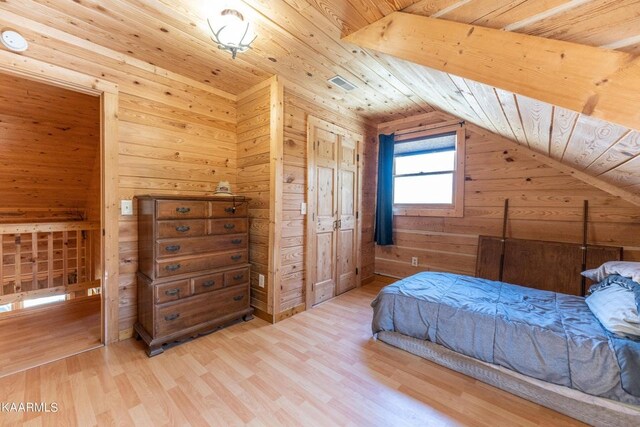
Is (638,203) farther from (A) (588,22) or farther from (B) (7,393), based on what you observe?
(B) (7,393)

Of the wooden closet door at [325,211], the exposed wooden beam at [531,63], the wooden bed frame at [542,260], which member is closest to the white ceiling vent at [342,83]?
the wooden closet door at [325,211]

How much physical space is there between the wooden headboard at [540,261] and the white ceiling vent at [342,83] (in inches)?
92.7

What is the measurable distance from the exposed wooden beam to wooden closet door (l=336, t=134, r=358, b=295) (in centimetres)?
192

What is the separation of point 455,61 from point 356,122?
7.94 feet

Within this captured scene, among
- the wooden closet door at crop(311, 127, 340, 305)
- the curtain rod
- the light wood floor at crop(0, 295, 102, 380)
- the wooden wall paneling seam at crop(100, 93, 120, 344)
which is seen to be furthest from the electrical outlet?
the curtain rod

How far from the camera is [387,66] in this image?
2.27 meters

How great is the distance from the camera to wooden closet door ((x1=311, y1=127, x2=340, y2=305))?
306 cm

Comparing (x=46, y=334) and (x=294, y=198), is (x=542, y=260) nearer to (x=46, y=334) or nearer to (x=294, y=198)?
(x=294, y=198)

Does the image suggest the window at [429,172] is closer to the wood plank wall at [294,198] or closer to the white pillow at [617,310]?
the wood plank wall at [294,198]

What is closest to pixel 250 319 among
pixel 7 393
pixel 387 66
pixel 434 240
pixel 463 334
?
pixel 7 393

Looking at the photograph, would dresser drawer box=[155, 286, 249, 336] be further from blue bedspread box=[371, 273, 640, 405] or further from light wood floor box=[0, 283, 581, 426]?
blue bedspread box=[371, 273, 640, 405]

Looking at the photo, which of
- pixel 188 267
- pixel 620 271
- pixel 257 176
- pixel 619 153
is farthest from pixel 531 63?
pixel 188 267

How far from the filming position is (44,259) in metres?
3.97

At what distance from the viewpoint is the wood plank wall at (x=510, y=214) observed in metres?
2.48
